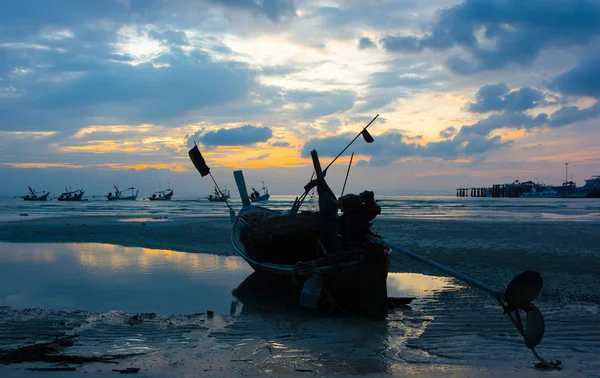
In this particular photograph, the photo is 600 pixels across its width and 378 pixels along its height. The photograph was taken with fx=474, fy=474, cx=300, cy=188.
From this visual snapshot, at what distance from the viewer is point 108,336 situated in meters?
7.70

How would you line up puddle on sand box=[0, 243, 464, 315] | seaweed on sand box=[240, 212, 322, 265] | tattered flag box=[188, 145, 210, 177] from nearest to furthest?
1. puddle on sand box=[0, 243, 464, 315]
2. seaweed on sand box=[240, 212, 322, 265]
3. tattered flag box=[188, 145, 210, 177]

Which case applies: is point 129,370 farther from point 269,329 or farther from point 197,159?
point 197,159

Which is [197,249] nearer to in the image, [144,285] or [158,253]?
[158,253]

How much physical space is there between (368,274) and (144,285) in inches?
257

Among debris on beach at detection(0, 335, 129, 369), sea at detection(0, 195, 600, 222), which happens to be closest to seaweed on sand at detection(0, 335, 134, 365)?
debris on beach at detection(0, 335, 129, 369)

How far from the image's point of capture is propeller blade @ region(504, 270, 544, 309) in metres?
6.28

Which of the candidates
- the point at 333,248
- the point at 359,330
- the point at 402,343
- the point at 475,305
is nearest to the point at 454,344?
the point at 402,343

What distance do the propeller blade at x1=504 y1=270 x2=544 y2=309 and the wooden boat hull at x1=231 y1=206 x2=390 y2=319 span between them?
101 inches

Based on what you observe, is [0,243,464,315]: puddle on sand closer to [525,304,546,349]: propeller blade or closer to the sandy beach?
the sandy beach

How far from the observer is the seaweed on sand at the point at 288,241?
444 inches

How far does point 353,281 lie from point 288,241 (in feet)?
8.94

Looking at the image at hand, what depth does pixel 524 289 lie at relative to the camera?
253 inches

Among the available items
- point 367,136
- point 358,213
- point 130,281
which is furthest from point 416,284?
point 130,281

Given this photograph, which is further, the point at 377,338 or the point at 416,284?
the point at 416,284
